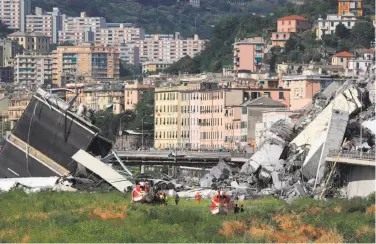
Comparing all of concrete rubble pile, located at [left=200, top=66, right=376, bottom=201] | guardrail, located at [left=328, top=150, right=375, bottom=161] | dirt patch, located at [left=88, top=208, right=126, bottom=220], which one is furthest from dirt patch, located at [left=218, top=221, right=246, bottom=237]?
concrete rubble pile, located at [left=200, top=66, right=376, bottom=201]

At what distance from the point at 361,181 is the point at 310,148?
34.8ft

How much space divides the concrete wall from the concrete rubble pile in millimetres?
612

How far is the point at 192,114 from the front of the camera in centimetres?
16425

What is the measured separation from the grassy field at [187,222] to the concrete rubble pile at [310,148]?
6.28 meters

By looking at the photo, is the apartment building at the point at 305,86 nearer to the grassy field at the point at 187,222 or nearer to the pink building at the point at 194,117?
the pink building at the point at 194,117

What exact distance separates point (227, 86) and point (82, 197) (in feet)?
286

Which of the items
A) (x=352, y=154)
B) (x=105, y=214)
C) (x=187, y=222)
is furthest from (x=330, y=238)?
(x=352, y=154)

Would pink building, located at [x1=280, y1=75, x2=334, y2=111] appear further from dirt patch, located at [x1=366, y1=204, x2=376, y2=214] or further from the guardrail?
dirt patch, located at [x1=366, y1=204, x2=376, y2=214]

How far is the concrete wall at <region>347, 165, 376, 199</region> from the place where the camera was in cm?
7194

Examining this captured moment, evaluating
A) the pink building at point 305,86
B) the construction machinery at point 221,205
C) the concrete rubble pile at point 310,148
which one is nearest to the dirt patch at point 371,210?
the construction machinery at point 221,205

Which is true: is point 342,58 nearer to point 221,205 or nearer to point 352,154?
point 352,154

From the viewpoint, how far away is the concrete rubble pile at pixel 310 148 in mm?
78375

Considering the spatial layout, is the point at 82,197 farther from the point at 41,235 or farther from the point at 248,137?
the point at 248,137

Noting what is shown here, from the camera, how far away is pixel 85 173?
88750 millimetres
